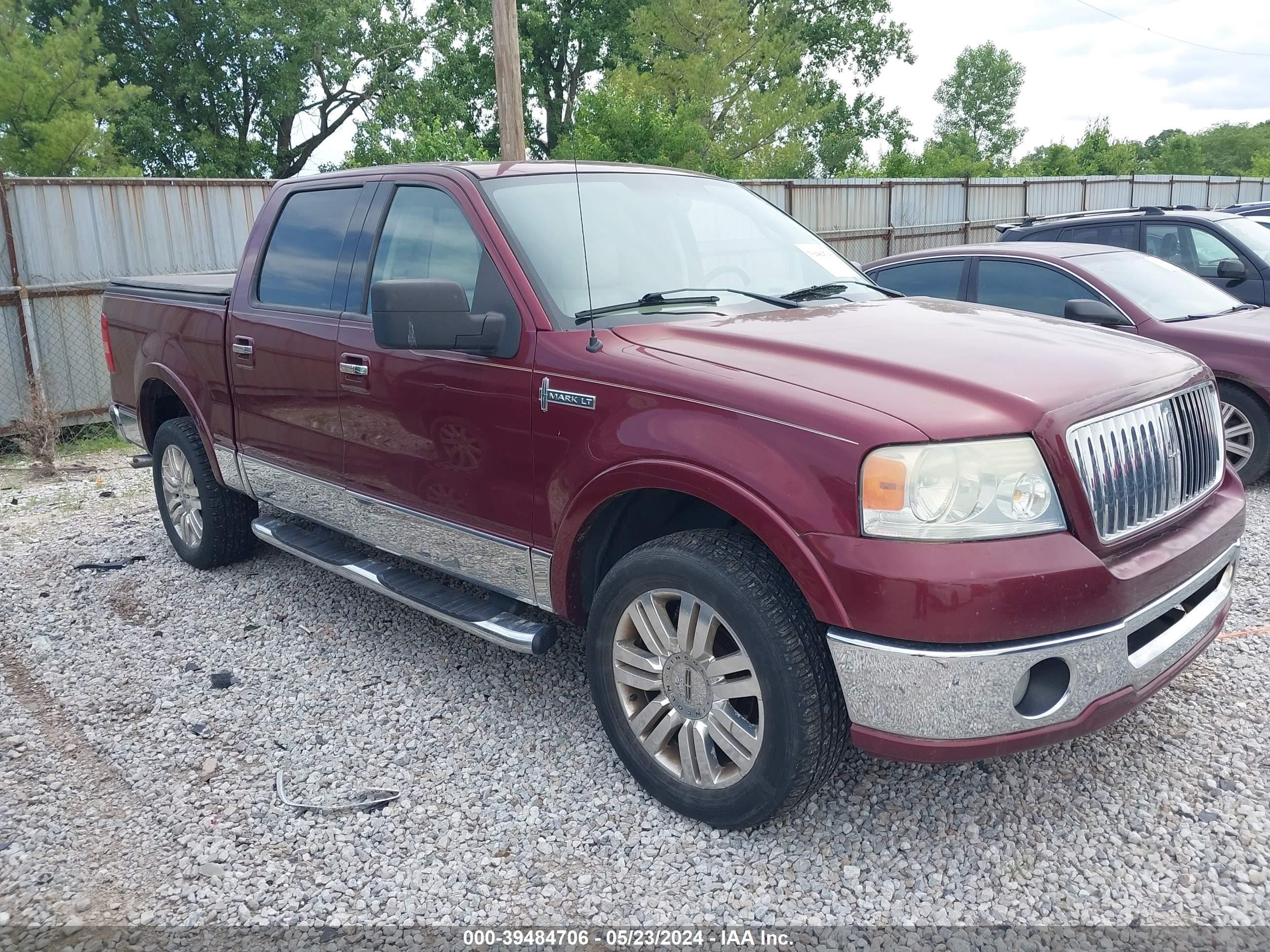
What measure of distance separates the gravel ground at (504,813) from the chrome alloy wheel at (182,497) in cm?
104

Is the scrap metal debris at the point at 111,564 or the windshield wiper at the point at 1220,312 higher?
the windshield wiper at the point at 1220,312

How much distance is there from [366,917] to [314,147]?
29860 mm

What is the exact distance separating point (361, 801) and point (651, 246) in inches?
87.9

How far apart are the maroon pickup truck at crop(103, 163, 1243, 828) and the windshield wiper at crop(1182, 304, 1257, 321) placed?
146 inches

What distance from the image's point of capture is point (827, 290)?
13.3 feet

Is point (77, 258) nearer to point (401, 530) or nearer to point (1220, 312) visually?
point (401, 530)

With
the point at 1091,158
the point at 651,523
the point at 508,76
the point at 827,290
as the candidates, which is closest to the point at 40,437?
the point at 508,76

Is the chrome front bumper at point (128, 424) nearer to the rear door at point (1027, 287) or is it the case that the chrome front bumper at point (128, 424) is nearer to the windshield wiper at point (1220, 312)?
the rear door at point (1027, 287)

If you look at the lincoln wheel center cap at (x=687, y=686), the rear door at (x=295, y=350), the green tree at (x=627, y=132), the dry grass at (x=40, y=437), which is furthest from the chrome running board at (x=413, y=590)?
the green tree at (x=627, y=132)

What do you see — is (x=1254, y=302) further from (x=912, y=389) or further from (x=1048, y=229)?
(x=912, y=389)

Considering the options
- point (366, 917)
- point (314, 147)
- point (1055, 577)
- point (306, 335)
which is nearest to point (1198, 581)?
point (1055, 577)

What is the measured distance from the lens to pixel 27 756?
3.79 m

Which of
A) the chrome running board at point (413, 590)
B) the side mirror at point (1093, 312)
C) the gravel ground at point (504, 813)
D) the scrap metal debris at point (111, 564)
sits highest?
the side mirror at point (1093, 312)

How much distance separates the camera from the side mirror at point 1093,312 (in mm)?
6035
